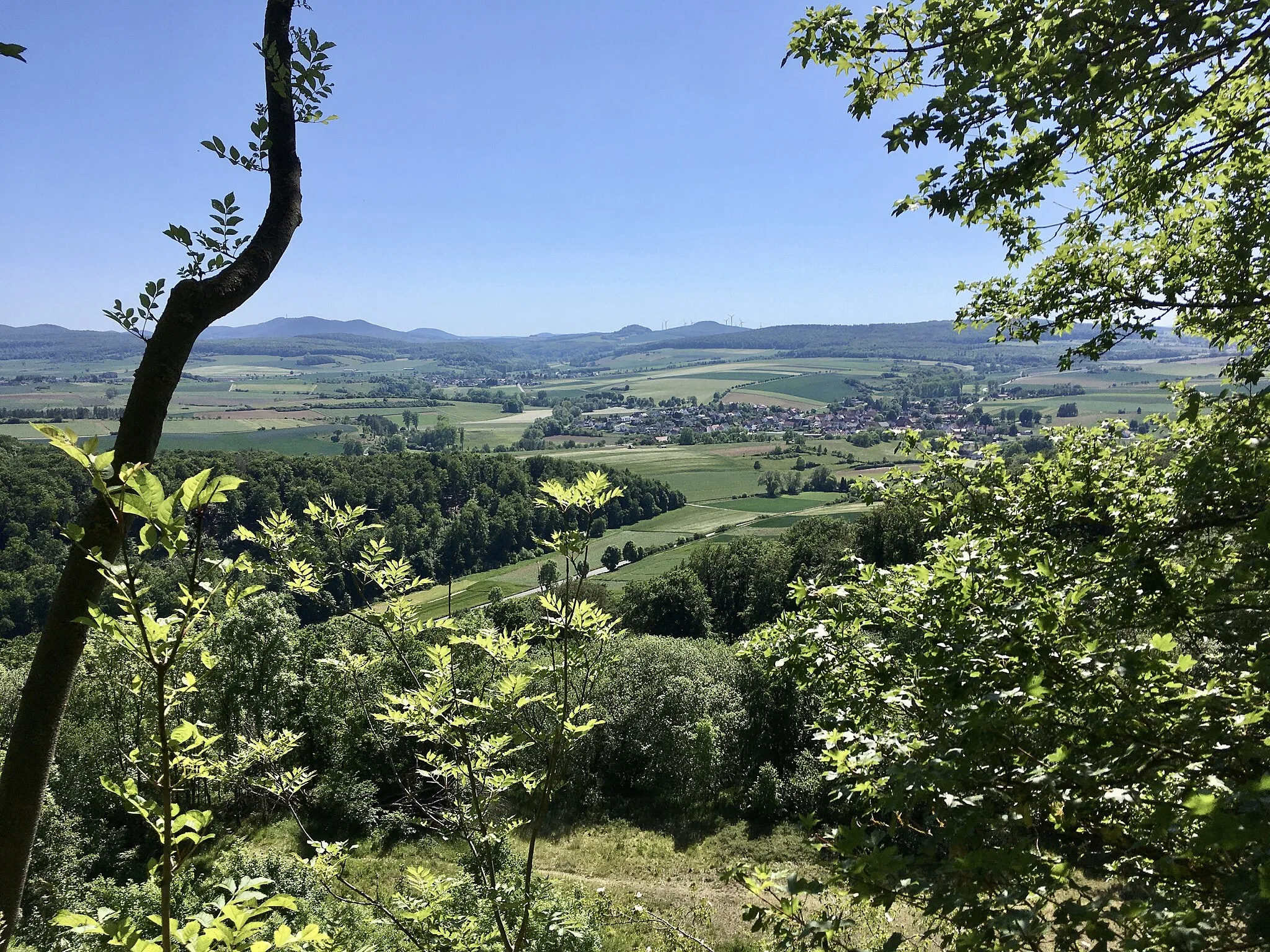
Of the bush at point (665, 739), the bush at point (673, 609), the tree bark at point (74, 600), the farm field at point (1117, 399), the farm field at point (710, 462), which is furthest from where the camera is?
the farm field at point (1117, 399)

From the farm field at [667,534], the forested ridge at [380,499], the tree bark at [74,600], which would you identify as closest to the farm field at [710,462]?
the farm field at [667,534]

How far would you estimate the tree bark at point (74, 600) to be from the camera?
8.39ft

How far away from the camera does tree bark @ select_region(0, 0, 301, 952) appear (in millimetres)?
2557

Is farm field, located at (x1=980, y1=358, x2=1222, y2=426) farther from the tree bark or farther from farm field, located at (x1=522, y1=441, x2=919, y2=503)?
the tree bark

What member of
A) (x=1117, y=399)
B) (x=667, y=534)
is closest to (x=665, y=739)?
(x=667, y=534)

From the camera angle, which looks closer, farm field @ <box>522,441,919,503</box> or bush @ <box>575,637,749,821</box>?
bush @ <box>575,637,749,821</box>

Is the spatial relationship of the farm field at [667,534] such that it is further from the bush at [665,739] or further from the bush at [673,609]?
the bush at [665,739]

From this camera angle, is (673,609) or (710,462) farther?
(710,462)

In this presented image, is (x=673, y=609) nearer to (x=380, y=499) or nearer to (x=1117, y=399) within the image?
(x=380, y=499)

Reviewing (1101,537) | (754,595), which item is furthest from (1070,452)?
(754,595)

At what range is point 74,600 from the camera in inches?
102

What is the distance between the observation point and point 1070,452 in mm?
6633

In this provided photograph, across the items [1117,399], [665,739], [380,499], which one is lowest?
[665,739]

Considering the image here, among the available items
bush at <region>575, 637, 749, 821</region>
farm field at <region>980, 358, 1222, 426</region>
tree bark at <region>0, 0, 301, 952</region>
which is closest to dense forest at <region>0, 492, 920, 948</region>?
bush at <region>575, 637, 749, 821</region>
